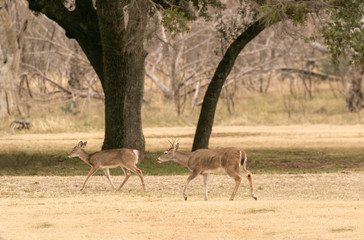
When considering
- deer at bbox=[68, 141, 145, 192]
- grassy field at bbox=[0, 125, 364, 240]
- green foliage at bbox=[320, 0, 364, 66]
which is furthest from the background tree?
deer at bbox=[68, 141, 145, 192]

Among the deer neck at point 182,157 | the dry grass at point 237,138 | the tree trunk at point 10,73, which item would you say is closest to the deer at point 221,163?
the deer neck at point 182,157

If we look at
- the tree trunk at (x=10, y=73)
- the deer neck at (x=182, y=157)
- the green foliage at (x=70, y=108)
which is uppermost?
the tree trunk at (x=10, y=73)

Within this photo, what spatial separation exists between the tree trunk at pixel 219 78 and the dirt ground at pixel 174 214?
598 centimetres

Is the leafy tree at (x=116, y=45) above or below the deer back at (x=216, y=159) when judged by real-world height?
above

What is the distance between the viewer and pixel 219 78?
21688mm

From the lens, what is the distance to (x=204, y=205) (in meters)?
12.2

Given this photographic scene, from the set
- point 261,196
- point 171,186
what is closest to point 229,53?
point 171,186

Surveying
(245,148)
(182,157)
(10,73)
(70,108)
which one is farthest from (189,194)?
(70,108)

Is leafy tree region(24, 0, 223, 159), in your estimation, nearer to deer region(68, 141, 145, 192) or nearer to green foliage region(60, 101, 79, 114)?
deer region(68, 141, 145, 192)

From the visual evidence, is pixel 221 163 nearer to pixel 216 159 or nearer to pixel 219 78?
pixel 216 159

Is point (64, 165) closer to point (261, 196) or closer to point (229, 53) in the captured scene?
point (229, 53)

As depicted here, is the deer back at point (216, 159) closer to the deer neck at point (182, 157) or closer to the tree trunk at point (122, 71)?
the deer neck at point (182, 157)

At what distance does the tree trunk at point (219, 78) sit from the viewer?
70.2 ft

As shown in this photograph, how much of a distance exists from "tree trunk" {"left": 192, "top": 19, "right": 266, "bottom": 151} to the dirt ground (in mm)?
5977
